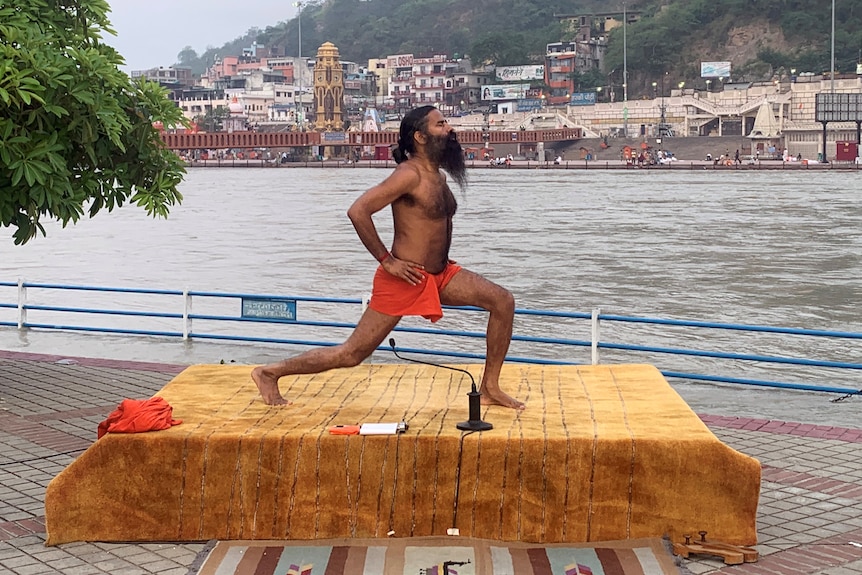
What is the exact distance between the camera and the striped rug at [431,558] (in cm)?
570

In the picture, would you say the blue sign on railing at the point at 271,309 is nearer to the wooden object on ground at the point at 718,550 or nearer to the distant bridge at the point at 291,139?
the wooden object on ground at the point at 718,550

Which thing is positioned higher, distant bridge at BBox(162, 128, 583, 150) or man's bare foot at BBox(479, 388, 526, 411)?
distant bridge at BBox(162, 128, 583, 150)

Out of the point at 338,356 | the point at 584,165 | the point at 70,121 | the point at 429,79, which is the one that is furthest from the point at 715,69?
the point at 338,356

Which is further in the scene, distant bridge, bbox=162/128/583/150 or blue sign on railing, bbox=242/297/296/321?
distant bridge, bbox=162/128/583/150

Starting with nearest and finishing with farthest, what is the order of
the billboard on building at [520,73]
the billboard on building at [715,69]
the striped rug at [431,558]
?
the striped rug at [431,558]
the billboard on building at [715,69]
the billboard on building at [520,73]

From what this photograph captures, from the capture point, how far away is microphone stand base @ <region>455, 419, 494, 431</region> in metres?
6.23

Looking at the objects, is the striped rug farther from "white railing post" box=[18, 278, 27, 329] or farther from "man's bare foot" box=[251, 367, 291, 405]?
"white railing post" box=[18, 278, 27, 329]

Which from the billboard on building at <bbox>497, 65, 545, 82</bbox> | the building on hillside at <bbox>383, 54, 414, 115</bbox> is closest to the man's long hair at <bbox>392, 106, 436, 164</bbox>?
the billboard on building at <bbox>497, 65, 545, 82</bbox>

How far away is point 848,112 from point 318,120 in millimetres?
77616

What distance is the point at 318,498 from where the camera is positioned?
20.2ft

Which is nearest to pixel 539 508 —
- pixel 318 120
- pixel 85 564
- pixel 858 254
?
pixel 85 564

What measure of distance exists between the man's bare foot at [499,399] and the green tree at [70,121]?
352cm

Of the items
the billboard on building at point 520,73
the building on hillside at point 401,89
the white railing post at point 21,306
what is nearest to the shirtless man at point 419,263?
the white railing post at point 21,306

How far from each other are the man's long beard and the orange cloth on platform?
6.77 ft
